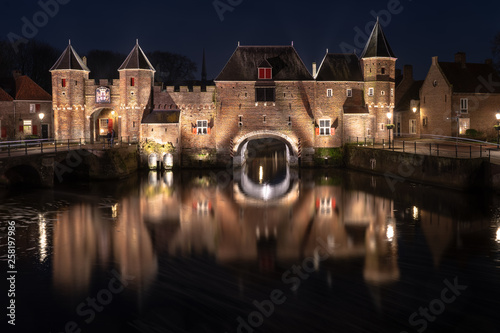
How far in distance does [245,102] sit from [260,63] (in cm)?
288

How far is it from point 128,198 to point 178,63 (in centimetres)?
4068

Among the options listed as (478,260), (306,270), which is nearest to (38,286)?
(306,270)

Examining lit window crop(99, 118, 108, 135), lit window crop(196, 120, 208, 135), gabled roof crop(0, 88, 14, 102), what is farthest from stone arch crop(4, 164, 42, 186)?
lit window crop(99, 118, 108, 135)

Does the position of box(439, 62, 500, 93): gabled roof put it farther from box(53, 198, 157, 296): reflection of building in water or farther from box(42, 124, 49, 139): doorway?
box(42, 124, 49, 139): doorway

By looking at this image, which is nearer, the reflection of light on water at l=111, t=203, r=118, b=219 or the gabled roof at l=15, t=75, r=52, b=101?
the reflection of light on water at l=111, t=203, r=118, b=219

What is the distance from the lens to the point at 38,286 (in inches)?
436

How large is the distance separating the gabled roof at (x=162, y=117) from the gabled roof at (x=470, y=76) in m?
20.0

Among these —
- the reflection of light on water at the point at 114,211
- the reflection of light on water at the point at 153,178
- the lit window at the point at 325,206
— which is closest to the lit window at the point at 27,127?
the reflection of light on water at the point at 153,178

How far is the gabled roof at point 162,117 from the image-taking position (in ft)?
107

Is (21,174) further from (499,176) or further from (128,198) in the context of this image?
(499,176)

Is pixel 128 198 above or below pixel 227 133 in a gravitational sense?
below

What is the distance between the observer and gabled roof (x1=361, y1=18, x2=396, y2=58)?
3312 centimetres

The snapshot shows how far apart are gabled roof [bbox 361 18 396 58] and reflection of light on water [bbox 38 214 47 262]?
79.8 feet

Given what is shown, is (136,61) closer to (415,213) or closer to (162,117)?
(162,117)
